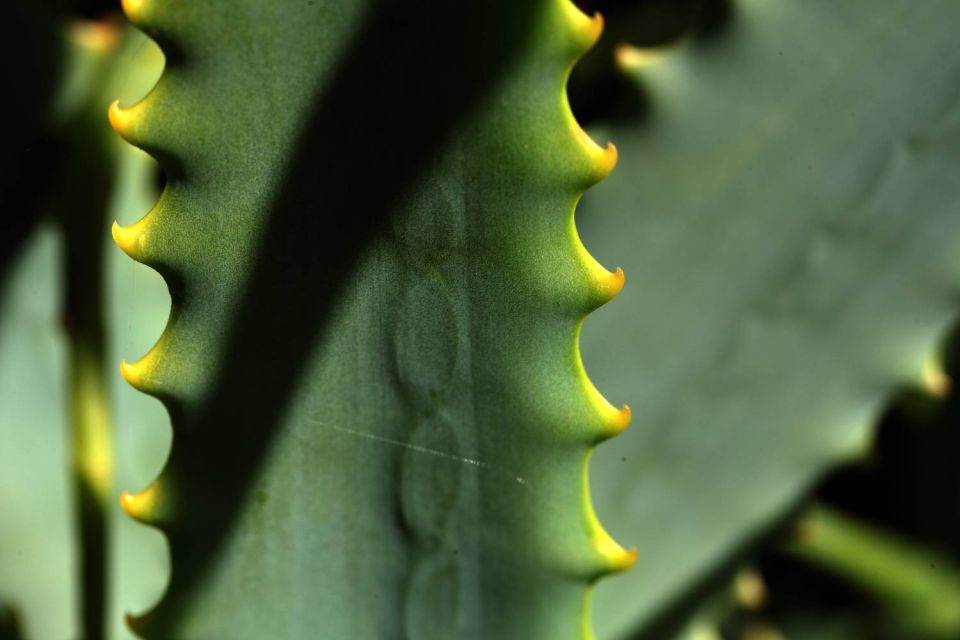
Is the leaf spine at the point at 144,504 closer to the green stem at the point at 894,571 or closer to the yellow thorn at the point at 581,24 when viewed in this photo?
the yellow thorn at the point at 581,24

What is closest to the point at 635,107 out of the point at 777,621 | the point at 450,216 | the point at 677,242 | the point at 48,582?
the point at 677,242

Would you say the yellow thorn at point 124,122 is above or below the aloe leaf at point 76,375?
above

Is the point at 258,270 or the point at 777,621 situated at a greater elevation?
the point at 258,270

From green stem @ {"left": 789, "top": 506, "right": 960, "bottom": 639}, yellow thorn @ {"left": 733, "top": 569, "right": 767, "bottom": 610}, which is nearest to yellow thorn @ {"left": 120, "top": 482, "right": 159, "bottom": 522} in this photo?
yellow thorn @ {"left": 733, "top": 569, "right": 767, "bottom": 610}

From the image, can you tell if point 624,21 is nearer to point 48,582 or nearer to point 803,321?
point 803,321

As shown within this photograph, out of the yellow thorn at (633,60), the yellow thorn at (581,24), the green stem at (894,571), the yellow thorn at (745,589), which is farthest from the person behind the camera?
the green stem at (894,571)

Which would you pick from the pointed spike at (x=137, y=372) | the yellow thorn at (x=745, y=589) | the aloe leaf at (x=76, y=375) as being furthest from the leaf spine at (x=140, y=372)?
the yellow thorn at (x=745, y=589)

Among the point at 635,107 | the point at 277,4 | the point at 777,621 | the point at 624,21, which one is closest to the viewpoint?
the point at 277,4

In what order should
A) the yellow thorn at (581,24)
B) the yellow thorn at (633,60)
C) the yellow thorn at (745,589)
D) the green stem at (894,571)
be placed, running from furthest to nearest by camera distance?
the green stem at (894,571) < the yellow thorn at (745,589) < the yellow thorn at (633,60) < the yellow thorn at (581,24)
